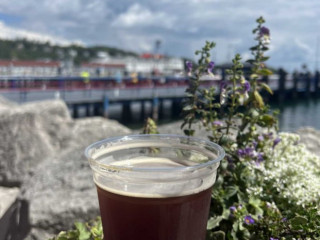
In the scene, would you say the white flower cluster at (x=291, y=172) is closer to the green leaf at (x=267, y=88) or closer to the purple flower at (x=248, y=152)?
the purple flower at (x=248, y=152)

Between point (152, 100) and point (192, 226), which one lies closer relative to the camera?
point (192, 226)

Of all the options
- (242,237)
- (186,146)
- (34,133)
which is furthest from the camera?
(34,133)

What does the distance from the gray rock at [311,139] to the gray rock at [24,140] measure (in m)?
3.17

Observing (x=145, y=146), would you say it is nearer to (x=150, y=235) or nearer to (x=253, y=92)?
(x=150, y=235)

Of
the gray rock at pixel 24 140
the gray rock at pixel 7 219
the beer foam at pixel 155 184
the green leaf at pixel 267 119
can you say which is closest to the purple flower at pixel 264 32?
the green leaf at pixel 267 119

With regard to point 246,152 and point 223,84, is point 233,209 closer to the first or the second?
point 246,152

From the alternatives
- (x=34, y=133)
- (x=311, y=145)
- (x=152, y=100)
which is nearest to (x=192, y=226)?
(x=311, y=145)

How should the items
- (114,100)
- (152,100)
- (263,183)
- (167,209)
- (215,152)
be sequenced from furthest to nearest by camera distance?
(152,100), (114,100), (263,183), (215,152), (167,209)

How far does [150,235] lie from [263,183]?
0.89 metres

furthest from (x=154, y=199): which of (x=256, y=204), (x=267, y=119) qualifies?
(x=267, y=119)

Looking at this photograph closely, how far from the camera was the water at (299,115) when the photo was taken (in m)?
34.7

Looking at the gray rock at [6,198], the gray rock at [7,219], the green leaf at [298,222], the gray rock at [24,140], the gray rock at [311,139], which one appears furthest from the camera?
the gray rock at [24,140]

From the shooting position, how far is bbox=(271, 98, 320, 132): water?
114 feet

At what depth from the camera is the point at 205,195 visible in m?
1.04
